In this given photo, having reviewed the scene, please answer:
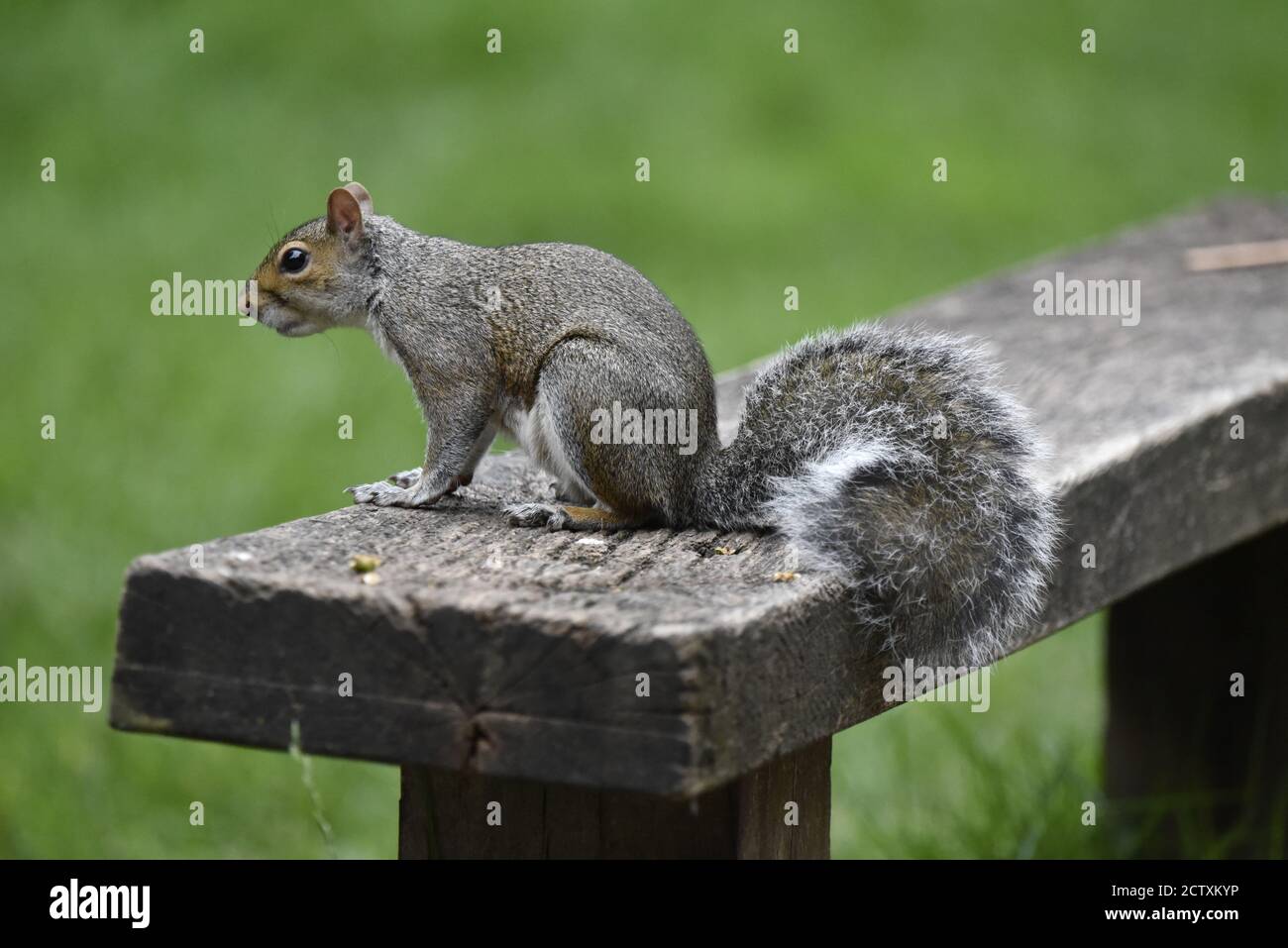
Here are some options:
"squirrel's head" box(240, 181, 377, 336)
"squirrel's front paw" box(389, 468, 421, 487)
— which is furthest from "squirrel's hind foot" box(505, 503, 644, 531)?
Answer: "squirrel's head" box(240, 181, 377, 336)

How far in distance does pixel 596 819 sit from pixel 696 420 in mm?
556

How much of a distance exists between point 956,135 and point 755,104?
83cm

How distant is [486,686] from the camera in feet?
4.68

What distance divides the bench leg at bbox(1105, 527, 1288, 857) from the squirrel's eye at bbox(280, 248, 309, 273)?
1808 millimetres

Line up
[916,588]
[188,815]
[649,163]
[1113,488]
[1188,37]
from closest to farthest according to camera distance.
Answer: [916,588] < [1113,488] < [188,815] < [649,163] < [1188,37]

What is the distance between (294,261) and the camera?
7.71ft

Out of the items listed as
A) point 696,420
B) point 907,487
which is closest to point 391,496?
point 696,420

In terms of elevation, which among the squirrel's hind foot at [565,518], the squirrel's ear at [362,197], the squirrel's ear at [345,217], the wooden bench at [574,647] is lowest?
the wooden bench at [574,647]

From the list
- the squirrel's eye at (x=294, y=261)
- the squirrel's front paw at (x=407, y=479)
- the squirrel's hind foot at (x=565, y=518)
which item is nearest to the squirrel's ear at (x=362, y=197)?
the squirrel's eye at (x=294, y=261)

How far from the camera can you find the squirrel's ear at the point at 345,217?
2311 millimetres

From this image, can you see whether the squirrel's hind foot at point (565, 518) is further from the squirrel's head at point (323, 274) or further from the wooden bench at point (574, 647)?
the squirrel's head at point (323, 274)

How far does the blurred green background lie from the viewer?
3318 millimetres
